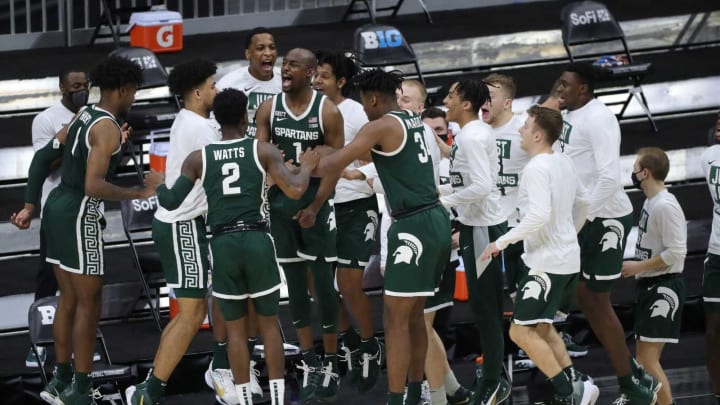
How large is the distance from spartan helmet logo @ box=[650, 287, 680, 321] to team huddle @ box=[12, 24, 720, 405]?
0.04 ft

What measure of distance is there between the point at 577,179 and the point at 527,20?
18.7ft

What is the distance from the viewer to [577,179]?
7816 mm

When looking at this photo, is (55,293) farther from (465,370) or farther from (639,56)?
(639,56)

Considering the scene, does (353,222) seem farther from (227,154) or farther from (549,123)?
(549,123)

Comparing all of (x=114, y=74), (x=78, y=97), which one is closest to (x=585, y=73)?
(x=114, y=74)

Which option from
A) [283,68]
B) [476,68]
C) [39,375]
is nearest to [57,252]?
[39,375]

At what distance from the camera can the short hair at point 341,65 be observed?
26.7 feet

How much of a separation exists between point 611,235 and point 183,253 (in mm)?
2494

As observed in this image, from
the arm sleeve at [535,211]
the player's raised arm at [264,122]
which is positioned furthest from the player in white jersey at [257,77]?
the arm sleeve at [535,211]

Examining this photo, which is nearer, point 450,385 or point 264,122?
point 264,122

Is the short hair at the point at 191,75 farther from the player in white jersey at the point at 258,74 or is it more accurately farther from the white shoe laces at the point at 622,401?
the white shoe laces at the point at 622,401

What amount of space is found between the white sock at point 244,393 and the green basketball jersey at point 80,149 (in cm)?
143

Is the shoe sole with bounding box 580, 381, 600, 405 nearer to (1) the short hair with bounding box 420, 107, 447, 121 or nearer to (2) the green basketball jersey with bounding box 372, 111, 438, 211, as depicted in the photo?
(2) the green basketball jersey with bounding box 372, 111, 438, 211

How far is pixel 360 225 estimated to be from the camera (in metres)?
8.24
